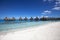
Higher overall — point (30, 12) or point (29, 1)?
point (29, 1)

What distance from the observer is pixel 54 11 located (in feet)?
7.72

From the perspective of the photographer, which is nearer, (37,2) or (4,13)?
(37,2)

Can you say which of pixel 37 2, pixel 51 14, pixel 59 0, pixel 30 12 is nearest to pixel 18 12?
pixel 30 12

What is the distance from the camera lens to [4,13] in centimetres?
267

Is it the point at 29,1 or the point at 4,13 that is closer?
the point at 29,1

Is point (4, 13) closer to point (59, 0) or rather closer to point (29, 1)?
point (29, 1)

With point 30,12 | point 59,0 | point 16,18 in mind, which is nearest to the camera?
point 59,0

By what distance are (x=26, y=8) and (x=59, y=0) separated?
2.93 ft

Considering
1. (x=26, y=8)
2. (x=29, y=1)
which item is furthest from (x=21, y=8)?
(x=29, y=1)

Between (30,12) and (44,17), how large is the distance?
41 centimetres

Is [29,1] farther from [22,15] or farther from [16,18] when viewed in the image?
[16,18]

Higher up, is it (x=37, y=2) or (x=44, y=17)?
(x=37, y=2)

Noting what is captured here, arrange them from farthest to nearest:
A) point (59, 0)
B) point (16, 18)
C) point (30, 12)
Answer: point (16, 18), point (30, 12), point (59, 0)

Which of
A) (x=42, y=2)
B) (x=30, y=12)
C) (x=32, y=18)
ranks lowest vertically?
(x=32, y=18)
